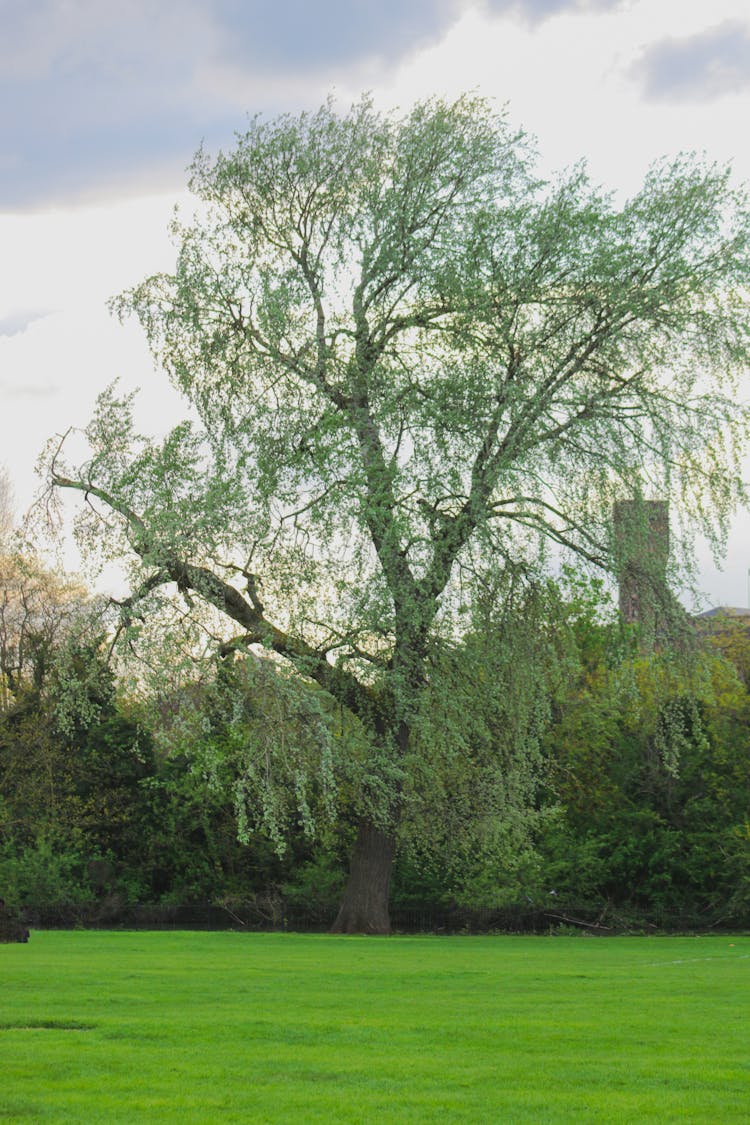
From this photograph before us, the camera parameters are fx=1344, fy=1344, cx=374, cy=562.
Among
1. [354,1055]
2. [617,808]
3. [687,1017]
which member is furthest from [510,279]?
[354,1055]

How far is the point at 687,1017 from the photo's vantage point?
11.4 metres

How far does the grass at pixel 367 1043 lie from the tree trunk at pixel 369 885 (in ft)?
36.6

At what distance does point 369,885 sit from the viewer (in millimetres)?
29047

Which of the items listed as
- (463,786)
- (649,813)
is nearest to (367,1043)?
(463,786)

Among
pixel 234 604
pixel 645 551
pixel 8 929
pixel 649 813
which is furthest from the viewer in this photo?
pixel 649 813

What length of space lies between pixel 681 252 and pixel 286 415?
8.65 metres

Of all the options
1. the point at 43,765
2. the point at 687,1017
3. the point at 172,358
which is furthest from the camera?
the point at 43,765

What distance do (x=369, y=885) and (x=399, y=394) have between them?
10692mm

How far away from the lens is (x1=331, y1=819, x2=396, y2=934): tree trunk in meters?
29.0

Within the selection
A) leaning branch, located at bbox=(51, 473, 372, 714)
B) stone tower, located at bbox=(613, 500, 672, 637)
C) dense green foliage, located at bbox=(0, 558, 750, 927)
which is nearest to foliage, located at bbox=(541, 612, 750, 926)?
dense green foliage, located at bbox=(0, 558, 750, 927)

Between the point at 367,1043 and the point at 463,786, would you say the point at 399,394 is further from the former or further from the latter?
the point at 367,1043

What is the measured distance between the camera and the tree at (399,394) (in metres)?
24.8

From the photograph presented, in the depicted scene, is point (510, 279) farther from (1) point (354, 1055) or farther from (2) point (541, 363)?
(1) point (354, 1055)

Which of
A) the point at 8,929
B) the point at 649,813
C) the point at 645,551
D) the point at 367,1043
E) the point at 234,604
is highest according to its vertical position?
the point at 645,551
